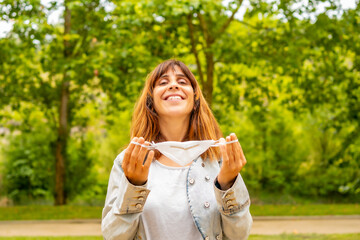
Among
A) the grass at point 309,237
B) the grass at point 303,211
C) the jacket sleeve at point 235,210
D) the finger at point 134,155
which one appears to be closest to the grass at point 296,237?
the grass at point 309,237

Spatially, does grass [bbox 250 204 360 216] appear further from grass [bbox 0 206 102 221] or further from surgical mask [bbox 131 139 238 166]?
surgical mask [bbox 131 139 238 166]

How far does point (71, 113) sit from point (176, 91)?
13595 millimetres

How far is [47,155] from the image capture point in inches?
665

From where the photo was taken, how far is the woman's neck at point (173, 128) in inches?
98.0

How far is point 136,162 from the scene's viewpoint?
2.06m

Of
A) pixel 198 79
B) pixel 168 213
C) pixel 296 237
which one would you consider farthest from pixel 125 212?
pixel 198 79

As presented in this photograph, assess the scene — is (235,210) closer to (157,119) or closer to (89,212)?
(157,119)

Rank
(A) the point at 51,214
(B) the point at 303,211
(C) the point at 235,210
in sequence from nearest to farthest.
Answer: (C) the point at 235,210
(A) the point at 51,214
(B) the point at 303,211

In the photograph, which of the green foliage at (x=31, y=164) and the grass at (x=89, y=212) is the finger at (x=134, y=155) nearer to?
the grass at (x=89, y=212)

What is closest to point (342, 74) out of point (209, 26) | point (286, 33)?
point (286, 33)

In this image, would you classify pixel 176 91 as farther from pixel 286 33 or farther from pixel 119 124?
pixel 119 124

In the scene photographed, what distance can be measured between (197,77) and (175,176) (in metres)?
10.4

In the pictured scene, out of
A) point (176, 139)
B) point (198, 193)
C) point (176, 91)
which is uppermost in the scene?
point (176, 91)

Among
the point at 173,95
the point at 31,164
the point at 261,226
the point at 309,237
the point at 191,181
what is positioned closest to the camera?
the point at 191,181
